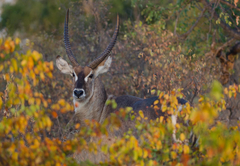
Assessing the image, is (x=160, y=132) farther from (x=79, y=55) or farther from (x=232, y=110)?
(x=79, y=55)

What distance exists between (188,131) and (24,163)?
1.86 m

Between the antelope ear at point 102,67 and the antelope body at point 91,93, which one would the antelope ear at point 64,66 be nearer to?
the antelope body at point 91,93

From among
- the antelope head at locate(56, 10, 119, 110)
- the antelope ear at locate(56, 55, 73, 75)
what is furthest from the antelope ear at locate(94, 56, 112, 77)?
the antelope ear at locate(56, 55, 73, 75)

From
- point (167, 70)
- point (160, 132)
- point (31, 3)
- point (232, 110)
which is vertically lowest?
Answer: point (232, 110)

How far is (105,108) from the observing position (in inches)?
228

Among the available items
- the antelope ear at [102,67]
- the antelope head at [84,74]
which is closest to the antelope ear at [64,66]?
the antelope head at [84,74]

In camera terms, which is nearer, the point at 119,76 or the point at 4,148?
the point at 4,148

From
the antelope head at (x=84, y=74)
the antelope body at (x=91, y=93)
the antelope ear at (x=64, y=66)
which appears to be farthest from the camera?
the antelope ear at (x=64, y=66)

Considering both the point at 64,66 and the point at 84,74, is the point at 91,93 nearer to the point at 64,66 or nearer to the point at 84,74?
the point at 84,74

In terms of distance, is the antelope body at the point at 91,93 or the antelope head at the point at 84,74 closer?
the antelope head at the point at 84,74

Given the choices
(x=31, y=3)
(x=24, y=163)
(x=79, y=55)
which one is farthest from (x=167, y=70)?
(x=31, y=3)

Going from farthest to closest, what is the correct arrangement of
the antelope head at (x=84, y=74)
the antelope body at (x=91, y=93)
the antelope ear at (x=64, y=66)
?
1. the antelope ear at (x=64, y=66)
2. the antelope body at (x=91, y=93)
3. the antelope head at (x=84, y=74)

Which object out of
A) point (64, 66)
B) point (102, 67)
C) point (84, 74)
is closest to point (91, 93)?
point (84, 74)

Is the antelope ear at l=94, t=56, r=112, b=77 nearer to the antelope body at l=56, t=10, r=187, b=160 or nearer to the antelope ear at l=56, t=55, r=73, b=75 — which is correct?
the antelope body at l=56, t=10, r=187, b=160
